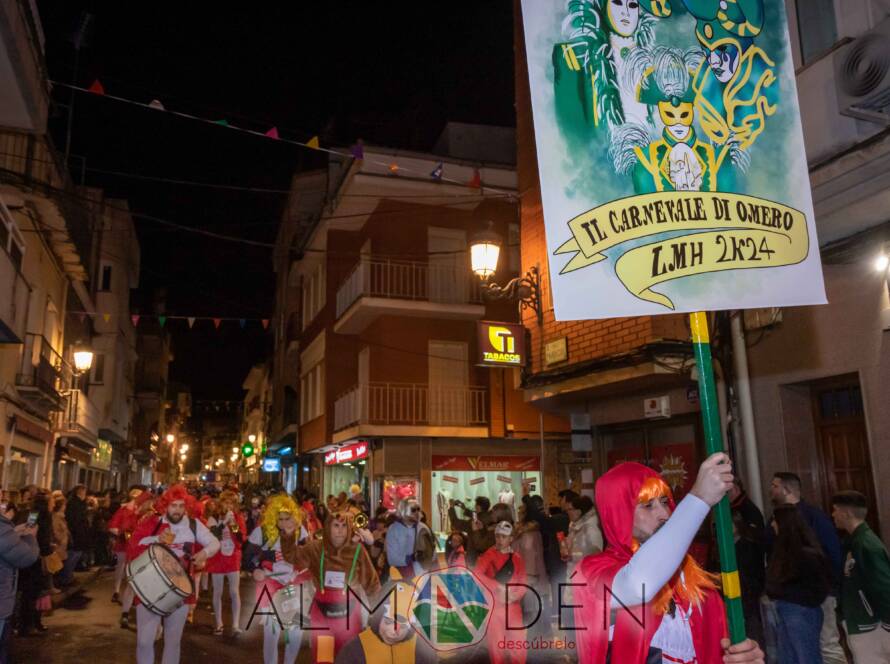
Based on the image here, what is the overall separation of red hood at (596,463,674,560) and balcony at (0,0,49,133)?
32.5ft

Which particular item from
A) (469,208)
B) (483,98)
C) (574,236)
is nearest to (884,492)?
(574,236)

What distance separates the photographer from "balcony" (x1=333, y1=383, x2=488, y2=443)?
20.6 m

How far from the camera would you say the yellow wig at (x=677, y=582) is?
2984 mm

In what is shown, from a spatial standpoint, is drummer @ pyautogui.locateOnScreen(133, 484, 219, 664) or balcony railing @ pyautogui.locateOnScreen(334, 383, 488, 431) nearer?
drummer @ pyautogui.locateOnScreen(133, 484, 219, 664)

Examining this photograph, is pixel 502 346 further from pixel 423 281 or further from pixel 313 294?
pixel 313 294

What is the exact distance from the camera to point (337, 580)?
20.9 feet

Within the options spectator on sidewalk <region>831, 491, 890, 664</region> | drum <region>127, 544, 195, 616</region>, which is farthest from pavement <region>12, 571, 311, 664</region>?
spectator on sidewalk <region>831, 491, 890, 664</region>

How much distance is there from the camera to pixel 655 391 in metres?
10.9

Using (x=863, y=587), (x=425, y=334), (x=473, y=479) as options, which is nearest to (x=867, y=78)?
(x=863, y=587)

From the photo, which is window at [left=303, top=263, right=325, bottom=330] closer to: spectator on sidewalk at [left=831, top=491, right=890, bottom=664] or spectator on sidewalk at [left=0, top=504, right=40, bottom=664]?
spectator on sidewalk at [left=0, top=504, right=40, bottom=664]

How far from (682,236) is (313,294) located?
26.8m

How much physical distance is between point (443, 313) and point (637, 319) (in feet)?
37.4

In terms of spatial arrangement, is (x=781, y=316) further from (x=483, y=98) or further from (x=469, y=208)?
(x=483, y=98)

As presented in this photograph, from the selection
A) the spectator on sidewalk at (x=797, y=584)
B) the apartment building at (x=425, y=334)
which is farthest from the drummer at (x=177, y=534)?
the apartment building at (x=425, y=334)
